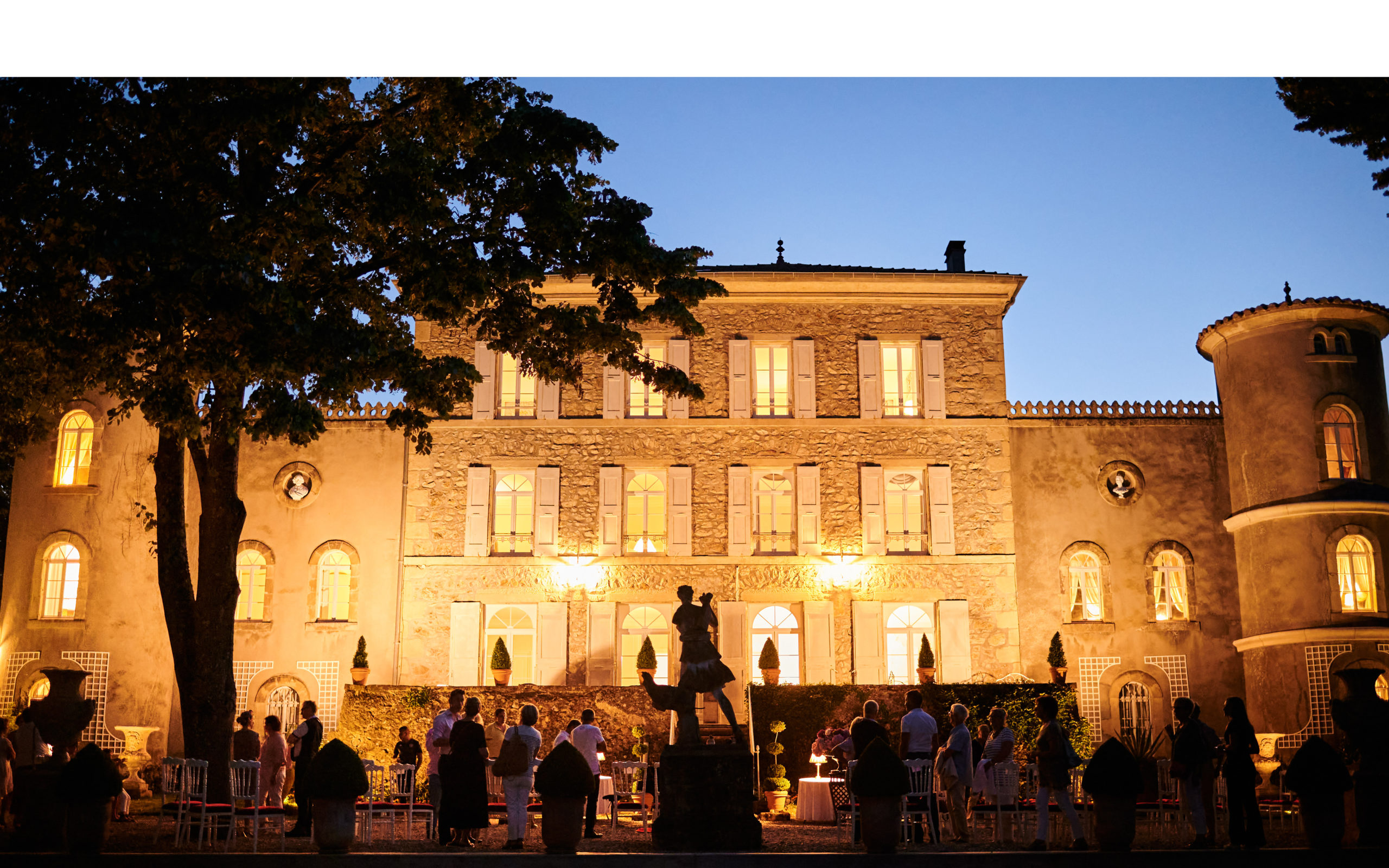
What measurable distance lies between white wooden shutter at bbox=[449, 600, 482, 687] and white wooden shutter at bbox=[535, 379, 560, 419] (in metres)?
3.20

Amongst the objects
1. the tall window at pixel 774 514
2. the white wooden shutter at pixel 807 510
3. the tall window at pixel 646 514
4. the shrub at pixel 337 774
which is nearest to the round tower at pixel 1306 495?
the white wooden shutter at pixel 807 510

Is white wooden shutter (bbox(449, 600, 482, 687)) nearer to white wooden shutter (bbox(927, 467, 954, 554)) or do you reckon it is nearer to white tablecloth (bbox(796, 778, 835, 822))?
white wooden shutter (bbox(927, 467, 954, 554))

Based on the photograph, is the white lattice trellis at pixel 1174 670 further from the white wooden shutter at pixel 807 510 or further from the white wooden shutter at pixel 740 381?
the white wooden shutter at pixel 740 381

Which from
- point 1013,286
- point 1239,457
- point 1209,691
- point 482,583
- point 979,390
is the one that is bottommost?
point 1209,691

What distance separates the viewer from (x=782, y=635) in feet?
63.7

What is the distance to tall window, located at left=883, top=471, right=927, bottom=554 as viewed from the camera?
1969 centimetres

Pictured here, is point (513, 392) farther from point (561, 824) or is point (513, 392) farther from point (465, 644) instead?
point (561, 824)

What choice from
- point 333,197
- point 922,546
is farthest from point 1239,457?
point 333,197

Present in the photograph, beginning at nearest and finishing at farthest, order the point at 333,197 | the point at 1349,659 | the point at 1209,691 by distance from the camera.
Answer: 1. the point at 333,197
2. the point at 1349,659
3. the point at 1209,691

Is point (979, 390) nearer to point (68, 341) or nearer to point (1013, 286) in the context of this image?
point (1013, 286)

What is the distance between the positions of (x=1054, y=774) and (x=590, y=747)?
4.29 meters

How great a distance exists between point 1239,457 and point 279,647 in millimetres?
15187

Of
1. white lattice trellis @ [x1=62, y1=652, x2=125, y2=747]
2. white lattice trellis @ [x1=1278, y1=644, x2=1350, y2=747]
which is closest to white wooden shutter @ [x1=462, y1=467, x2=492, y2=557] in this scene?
white lattice trellis @ [x1=62, y1=652, x2=125, y2=747]

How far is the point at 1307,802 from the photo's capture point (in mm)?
8398
